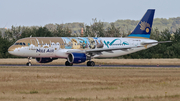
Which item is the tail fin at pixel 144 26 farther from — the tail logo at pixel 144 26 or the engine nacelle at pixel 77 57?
the engine nacelle at pixel 77 57

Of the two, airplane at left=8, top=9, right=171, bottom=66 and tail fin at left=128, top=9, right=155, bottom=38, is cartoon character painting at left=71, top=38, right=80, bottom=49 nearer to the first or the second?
airplane at left=8, top=9, right=171, bottom=66

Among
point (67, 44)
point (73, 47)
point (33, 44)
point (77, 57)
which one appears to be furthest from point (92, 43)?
point (33, 44)

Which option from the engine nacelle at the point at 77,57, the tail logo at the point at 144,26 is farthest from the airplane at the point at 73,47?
the tail logo at the point at 144,26

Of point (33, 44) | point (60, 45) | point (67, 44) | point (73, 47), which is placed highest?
point (33, 44)

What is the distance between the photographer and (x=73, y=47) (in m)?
52.5

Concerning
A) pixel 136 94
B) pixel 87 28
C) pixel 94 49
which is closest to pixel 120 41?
pixel 94 49

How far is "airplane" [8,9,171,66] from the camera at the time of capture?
4891cm

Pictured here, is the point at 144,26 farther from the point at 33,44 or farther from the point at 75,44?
the point at 33,44

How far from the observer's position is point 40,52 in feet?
162

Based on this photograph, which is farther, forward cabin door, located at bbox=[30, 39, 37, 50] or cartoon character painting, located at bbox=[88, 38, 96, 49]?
cartoon character painting, located at bbox=[88, 38, 96, 49]

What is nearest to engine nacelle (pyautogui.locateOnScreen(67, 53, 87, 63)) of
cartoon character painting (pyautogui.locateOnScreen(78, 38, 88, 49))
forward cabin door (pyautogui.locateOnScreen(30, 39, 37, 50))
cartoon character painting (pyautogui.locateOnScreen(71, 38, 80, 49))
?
cartoon character painting (pyautogui.locateOnScreen(71, 38, 80, 49))

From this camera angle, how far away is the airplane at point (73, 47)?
48.9 metres

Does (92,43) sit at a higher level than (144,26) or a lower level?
lower

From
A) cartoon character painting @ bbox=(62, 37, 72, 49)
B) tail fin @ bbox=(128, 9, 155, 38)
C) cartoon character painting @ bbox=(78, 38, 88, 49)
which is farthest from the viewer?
tail fin @ bbox=(128, 9, 155, 38)
